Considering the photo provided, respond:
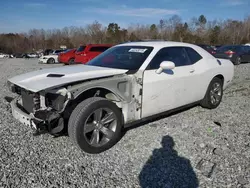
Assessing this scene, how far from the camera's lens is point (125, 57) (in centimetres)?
396

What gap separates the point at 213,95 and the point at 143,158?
2.82 meters

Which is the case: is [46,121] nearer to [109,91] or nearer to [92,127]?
[92,127]

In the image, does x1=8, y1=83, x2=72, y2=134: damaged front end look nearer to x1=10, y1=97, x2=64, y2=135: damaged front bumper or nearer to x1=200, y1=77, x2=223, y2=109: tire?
x1=10, y1=97, x2=64, y2=135: damaged front bumper

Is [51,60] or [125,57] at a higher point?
[125,57]

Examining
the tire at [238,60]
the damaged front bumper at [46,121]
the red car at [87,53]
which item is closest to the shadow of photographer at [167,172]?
the damaged front bumper at [46,121]

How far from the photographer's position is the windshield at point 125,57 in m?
3.65

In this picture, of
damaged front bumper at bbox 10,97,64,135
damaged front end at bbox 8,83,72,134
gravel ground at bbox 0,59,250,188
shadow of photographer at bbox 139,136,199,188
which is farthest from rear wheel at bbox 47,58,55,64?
shadow of photographer at bbox 139,136,199,188

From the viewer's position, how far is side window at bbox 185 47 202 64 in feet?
14.5

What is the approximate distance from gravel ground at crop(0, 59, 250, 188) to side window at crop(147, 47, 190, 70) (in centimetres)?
119

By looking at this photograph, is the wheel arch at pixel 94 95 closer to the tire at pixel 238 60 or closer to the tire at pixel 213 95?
the tire at pixel 213 95

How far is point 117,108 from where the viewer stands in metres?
3.24

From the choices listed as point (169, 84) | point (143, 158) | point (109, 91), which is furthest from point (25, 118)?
point (169, 84)

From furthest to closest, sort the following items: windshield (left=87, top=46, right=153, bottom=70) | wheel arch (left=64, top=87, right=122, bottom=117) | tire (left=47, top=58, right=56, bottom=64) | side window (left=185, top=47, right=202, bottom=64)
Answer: tire (left=47, top=58, right=56, bottom=64)
side window (left=185, top=47, right=202, bottom=64)
windshield (left=87, top=46, right=153, bottom=70)
wheel arch (left=64, top=87, right=122, bottom=117)

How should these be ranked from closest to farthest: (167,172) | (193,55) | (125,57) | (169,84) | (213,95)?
(167,172)
(169,84)
(125,57)
(193,55)
(213,95)
